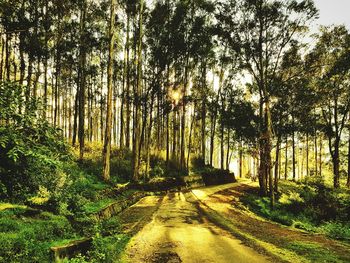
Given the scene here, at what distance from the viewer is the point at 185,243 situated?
32.8 ft

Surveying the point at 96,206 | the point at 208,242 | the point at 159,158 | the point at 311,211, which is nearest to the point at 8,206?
the point at 96,206

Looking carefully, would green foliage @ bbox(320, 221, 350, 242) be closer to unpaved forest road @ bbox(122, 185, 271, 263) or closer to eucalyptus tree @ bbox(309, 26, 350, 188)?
unpaved forest road @ bbox(122, 185, 271, 263)

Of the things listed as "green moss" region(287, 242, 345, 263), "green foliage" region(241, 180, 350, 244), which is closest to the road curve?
"green moss" region(287, 242, 345, 263)

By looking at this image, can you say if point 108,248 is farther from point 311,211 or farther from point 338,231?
point 311,211

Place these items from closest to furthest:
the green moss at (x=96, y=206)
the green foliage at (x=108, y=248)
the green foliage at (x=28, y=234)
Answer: the green foliage at (x=28, y=234) → the green foliage at (x=108, y=248) → the green moss at (x=96, y=206)

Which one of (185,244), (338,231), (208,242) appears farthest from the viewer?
(338,231)

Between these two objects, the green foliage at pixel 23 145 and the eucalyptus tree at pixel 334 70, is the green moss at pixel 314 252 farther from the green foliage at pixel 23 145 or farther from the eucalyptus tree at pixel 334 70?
the eucalyptus tree at pixel 334 70

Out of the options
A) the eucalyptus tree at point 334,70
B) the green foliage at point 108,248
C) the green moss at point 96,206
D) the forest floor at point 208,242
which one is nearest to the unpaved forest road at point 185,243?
the forest floor at point 208,242

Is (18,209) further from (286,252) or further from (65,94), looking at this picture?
(65,94)

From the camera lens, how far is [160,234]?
1117 centimetres

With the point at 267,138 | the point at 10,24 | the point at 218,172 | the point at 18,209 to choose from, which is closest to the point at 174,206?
the point at 267,138

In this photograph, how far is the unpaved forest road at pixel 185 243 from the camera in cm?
845

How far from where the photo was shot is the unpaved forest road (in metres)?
8.45

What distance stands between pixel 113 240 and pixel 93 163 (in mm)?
15368
